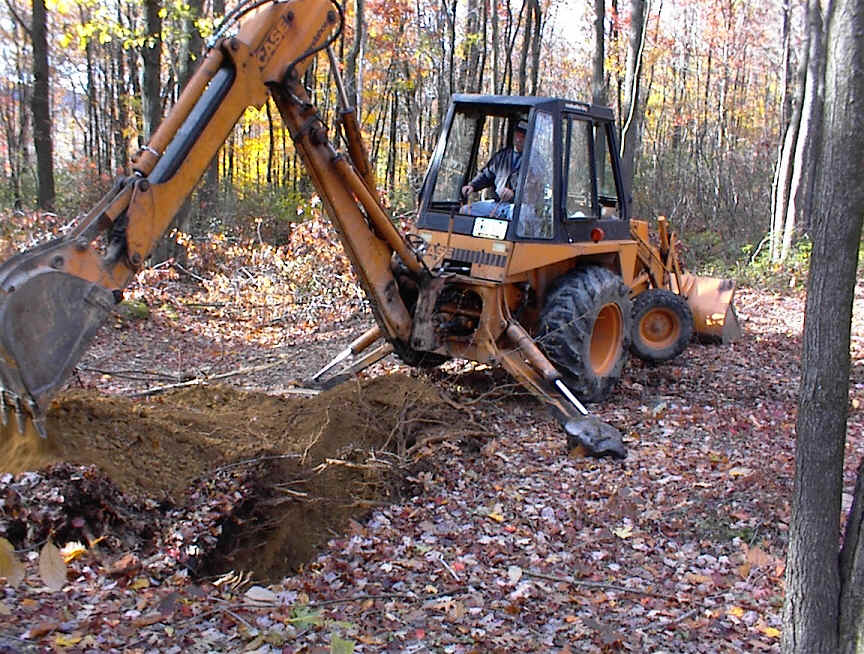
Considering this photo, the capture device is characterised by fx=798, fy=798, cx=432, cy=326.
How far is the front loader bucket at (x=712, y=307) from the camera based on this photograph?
10.4 m

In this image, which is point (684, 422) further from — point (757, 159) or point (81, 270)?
point (757, 159)

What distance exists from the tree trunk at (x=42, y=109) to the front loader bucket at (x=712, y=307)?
12639mm

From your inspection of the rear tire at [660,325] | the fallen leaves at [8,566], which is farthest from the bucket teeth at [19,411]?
the rear tire at [660,325]

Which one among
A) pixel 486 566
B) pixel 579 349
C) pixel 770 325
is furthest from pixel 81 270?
pixel 770 325

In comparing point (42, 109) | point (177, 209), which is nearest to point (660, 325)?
→ point (177, 209)

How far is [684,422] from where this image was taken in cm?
742

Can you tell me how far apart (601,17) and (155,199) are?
13740mm

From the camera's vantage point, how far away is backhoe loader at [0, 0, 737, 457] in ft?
14.8

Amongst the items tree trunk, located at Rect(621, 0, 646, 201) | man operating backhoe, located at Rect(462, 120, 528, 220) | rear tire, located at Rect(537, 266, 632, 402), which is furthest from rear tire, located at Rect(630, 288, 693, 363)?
tree trunk, located at Rect(621, 0, 646, 201)

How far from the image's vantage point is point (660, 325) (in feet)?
31.8

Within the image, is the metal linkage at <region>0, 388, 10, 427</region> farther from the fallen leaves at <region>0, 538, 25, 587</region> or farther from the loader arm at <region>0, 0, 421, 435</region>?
the fallen leaves at <region>0, 538, 25, 587</region>

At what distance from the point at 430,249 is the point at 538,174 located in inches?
48.7

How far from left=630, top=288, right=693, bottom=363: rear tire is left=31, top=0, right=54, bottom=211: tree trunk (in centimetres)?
1238

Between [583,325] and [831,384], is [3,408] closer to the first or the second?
[831,384]
